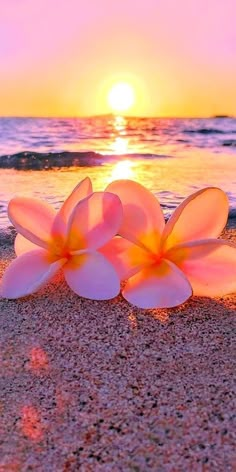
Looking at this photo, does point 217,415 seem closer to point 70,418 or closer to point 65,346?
point 70,418

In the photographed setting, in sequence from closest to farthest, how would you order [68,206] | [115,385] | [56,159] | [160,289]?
[115,385] < [160,289] < [68,206] < [56,159]

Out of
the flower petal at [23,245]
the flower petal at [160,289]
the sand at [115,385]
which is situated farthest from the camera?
the flower petal at [23,245]

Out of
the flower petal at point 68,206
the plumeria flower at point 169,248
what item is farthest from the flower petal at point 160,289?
the flower petal at point 68,206

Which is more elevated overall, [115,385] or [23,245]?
[23,245]

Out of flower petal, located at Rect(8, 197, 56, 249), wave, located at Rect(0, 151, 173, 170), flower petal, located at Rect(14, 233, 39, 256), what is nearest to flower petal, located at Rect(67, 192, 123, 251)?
flower petal, located at Rect(8, 197, 56, 249)

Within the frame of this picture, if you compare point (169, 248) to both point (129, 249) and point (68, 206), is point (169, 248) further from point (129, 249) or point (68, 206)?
point (68, 206)

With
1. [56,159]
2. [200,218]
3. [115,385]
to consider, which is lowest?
[56,159]

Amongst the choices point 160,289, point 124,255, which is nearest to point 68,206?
point 124,255

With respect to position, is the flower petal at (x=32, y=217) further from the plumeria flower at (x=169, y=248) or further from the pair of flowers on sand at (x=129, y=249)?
the plumeria flower at (x=169, y=248)
